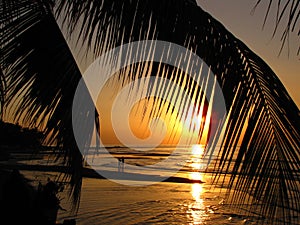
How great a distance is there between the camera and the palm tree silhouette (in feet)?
6.88

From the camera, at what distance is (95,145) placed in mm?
3492

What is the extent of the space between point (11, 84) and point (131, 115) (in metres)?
0.94

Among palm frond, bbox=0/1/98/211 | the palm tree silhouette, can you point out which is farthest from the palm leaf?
palm frond, bbox=0/1/98/211

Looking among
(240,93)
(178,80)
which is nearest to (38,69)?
(178,80)

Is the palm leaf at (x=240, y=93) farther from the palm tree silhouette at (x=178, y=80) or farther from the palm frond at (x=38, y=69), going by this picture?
the palm frond at (x=38, y=69)

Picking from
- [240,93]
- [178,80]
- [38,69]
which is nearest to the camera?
[240,93]

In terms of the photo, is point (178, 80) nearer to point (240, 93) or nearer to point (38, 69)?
point (240, 93)

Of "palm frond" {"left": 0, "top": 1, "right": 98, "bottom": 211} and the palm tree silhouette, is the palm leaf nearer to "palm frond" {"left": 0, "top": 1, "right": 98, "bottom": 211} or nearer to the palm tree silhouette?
the palm tree silhouette

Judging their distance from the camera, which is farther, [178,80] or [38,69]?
[38,69]

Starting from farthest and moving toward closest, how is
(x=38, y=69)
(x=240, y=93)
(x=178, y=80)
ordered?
(x=38, y=69)
(x=178, y=80)
(x=240, y=93)

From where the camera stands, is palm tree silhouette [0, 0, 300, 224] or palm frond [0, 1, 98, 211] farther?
palm frond [0, 1, 98, 211]

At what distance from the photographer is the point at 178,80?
7.95ft

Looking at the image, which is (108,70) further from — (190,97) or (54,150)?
(54,150)

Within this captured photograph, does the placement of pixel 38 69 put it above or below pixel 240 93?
above
